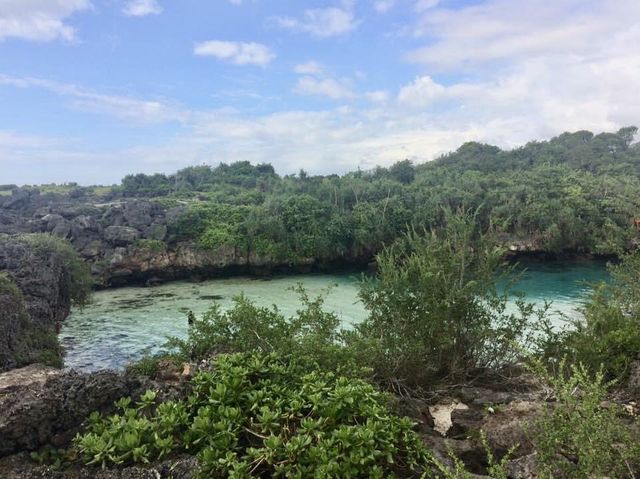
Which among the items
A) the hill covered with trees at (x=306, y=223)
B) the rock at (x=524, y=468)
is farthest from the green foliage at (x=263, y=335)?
the hill covered with trees at (x=306, y=223)

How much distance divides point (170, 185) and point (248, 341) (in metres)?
54.8

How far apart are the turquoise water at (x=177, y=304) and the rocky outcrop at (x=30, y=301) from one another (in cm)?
131

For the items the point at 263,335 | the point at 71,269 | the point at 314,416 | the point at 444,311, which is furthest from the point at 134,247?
the point at 314,416

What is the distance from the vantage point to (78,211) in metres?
34.3

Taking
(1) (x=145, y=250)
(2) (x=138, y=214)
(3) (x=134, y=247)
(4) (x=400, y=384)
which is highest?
(2) (x=138, y=214)

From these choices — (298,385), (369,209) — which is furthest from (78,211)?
(298,385)

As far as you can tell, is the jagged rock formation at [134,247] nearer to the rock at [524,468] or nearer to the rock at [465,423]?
the rock at [465,423]

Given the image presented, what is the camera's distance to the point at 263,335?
5.99m

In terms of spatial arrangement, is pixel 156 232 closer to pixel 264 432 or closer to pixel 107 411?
pixel 107 411

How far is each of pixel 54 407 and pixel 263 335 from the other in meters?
2.81

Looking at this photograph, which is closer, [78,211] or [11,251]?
[11,251]

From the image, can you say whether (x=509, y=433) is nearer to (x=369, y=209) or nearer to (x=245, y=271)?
(x=245, y=271)

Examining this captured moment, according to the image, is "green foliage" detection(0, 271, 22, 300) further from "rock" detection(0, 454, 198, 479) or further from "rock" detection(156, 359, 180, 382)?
"rock" detection(0, 454, 198, 479)

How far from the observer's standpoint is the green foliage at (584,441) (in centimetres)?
258
